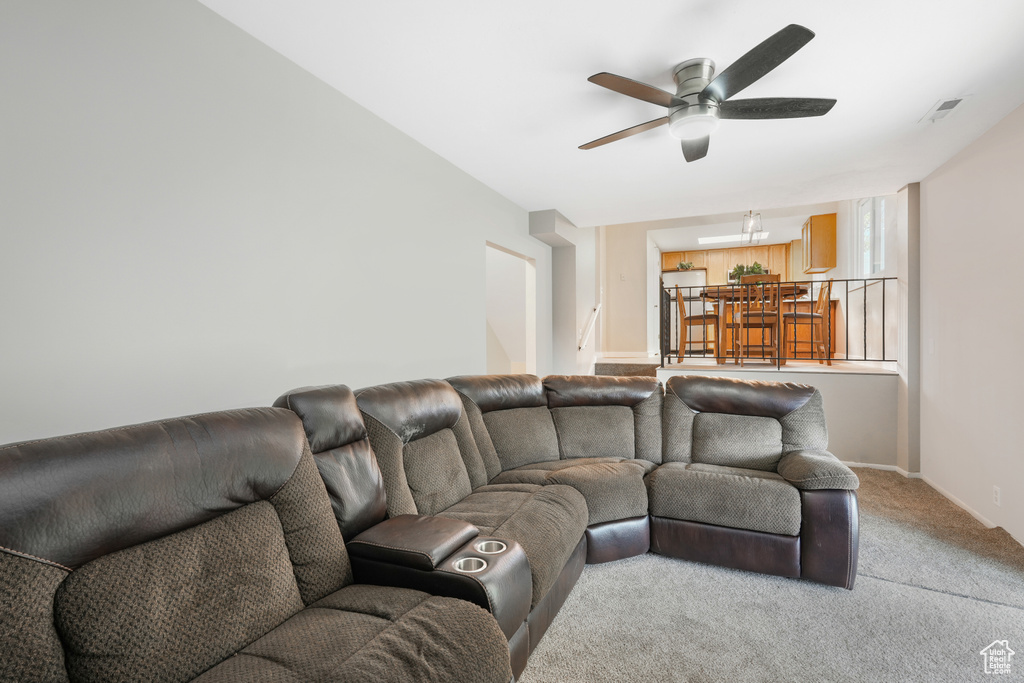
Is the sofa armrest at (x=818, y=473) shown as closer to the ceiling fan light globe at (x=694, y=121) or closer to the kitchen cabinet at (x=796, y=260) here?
the ceiling fan light globe at (x=694, y=121)

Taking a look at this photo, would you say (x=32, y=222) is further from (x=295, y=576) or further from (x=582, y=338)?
(x=582, y=338)

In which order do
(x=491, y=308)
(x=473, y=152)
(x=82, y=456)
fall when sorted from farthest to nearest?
(x=491, y=308), (x=473, y=152), (x=82, y=456)

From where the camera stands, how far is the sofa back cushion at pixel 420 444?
1989mm

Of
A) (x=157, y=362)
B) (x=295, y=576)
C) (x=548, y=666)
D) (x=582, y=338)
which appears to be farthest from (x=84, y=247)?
(x=582, y=338)

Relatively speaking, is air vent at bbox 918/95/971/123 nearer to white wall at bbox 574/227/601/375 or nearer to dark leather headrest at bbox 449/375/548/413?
dark leather headrest at bbox 449/375/548/413

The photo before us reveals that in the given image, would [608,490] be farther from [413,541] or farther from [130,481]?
[130,481]

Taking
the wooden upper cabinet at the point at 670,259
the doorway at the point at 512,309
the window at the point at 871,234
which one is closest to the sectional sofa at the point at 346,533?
the doorway at the point at 512,309

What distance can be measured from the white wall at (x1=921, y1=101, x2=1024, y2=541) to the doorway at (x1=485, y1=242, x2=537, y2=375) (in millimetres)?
3487

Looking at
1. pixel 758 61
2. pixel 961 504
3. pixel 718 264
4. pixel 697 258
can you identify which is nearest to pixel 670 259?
pixel 697 258

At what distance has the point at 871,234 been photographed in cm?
574

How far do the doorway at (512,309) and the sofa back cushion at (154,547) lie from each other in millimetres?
3883

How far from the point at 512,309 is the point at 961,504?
13.7ft

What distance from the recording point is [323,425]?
168cm

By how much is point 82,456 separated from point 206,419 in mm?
308
